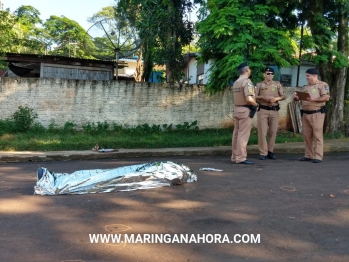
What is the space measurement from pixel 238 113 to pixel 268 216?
11.2 ft

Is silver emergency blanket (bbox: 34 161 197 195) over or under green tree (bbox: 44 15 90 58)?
under

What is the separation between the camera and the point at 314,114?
294 inches

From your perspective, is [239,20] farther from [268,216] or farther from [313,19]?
[268,216]

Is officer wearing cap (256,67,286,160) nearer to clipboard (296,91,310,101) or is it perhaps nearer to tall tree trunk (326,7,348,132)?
clipboard (296,91,310,101)

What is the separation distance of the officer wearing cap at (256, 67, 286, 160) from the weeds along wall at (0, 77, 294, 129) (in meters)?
4.63

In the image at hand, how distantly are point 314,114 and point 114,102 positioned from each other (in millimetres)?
6193

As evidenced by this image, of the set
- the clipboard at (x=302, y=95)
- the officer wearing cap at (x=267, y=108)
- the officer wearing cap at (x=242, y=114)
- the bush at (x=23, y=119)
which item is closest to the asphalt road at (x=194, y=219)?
the officer wearing cap at (x=242, y=114)

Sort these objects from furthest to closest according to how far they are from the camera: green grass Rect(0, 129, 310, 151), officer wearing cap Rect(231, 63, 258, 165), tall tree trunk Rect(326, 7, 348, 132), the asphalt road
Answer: tall tree trunk Rect(326, 7, 348, 132) → green grass Rect(0, 129, 310, 151) → officer wearing cap Rect(231, 63, 258, 165) → the asphalt road

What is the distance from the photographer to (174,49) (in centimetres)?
1255

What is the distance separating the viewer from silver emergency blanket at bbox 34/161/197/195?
188 inches

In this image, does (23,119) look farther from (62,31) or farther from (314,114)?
(62,31)

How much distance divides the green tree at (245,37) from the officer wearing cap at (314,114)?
1.99 m

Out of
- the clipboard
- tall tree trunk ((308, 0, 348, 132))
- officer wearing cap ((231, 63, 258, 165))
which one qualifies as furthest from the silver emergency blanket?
tall tree trunk ((308, 0, 348, 132))

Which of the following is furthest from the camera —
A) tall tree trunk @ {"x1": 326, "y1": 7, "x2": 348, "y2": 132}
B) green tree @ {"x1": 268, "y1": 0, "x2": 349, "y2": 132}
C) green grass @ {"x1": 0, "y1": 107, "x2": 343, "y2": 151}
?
tall tree trunk @ {"x1": 326, "y1": 7, "x2": 348, "y2": 132}
